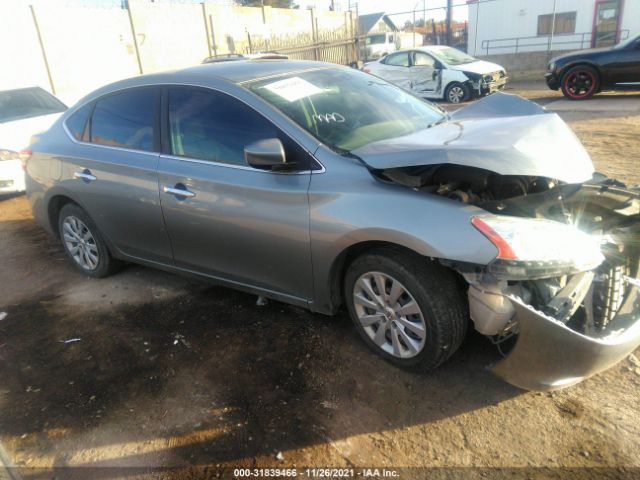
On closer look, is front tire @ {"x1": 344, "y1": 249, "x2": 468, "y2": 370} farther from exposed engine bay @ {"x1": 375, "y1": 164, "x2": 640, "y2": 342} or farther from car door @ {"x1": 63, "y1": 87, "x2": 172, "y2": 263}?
car door @ {"x1": 63, "y1": 87, "x2": 172, "y2": 263}

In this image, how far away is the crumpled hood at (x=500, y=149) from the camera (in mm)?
2492

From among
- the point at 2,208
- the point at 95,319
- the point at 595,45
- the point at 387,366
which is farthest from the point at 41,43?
the point at 595,45

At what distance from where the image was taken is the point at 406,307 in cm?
277

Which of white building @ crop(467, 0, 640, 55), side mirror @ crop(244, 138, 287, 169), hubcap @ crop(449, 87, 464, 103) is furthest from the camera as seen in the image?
white building @ crop(467, 0, 640, 55)

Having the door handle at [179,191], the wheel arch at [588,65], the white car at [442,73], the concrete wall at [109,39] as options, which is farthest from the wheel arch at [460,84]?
the door handle at [179,191]

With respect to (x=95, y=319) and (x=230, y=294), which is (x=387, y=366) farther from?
(x=95, y=319)

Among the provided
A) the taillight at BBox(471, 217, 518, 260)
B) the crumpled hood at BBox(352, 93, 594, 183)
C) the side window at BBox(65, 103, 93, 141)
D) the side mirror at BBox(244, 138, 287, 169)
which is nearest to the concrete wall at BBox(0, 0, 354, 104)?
the side window at BBox(65, 103, 93, 141)

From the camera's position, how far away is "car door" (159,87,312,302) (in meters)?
3.04

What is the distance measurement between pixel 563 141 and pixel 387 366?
1649mm

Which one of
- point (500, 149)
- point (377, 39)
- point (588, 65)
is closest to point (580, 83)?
point (588, 65)

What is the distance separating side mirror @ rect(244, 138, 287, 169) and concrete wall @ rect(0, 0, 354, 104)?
36.7 ft

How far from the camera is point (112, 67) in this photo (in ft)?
52.5

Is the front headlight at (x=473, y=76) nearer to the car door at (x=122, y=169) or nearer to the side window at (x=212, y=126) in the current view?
the car door at (x=122, y=169)

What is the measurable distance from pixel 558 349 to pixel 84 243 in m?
3.99
